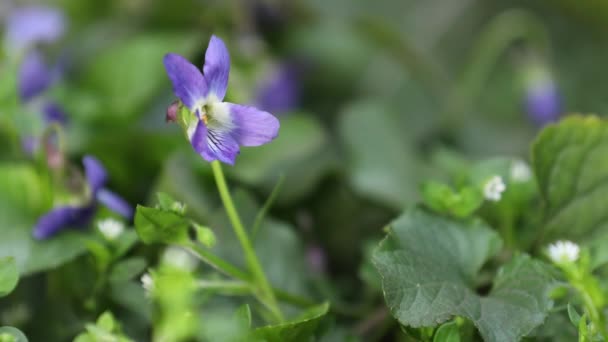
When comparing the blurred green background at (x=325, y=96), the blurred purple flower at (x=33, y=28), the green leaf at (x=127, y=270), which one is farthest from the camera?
the blurred purple flower at (x=33, y=28)

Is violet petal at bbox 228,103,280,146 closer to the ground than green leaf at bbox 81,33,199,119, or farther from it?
farther from it

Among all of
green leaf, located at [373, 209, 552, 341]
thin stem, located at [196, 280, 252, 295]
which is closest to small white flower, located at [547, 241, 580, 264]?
green leaf, located at [373, 209, 552, 341]

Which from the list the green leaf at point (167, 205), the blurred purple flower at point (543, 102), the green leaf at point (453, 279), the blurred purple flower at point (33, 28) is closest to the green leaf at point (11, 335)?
the green leaf at point (167, 205)

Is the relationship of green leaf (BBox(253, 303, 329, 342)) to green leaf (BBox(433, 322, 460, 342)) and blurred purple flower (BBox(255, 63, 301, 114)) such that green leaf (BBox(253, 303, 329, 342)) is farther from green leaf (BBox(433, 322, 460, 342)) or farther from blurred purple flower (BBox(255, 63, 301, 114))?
blurred purple flower (BBox(255, 63, 301, 114))

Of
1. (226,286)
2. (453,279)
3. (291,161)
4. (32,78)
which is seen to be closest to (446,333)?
(453,279)

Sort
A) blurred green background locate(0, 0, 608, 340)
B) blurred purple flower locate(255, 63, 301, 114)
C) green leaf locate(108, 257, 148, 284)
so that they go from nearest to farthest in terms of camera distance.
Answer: green leaf locate(108, 257, 148, 284)
blurred green background locate(0, 0, 608, 340)
blurred purple flower locate(255, 63, 301, 114)

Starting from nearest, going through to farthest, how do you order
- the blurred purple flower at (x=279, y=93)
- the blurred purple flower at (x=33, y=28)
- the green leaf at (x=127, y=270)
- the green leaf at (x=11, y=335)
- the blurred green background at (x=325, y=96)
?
the green leaf at (x=11, y=335) → the green leaf at (x=127, y=270) → the blurred green background at (x=325, y=96) → the blurred purple flower at (x=33, y=28) → the blurred purple flower at (x=279, y=93)

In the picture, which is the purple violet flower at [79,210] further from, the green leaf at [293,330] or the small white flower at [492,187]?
the small white flower at [492,187]
